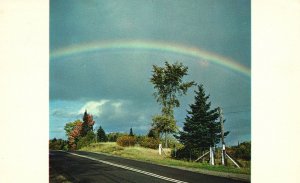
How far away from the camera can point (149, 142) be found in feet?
30.5

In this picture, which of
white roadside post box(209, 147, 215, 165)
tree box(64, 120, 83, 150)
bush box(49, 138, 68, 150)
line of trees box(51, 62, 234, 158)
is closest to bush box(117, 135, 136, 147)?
line of trees box(51, 62, 234, 158)

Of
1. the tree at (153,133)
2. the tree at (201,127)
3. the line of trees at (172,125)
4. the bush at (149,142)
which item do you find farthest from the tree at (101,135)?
the tree at (201,127)

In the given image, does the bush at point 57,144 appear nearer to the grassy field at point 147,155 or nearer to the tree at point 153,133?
the grassy field at point 147,155

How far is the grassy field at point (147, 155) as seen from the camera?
29.7ft

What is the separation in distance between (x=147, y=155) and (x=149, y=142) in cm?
91

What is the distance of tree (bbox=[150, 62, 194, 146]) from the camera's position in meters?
8.96

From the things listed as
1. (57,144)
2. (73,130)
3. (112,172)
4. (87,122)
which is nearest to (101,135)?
(87,122)

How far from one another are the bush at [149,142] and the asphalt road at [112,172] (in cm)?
Answer: 69
